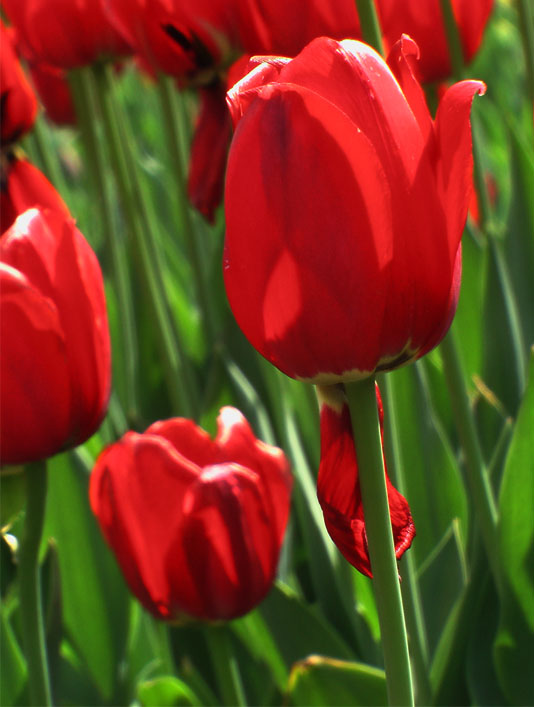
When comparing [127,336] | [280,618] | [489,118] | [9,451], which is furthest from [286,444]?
[489,118]

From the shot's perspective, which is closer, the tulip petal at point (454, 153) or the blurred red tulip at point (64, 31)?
the tulip petal at point (454, 153)

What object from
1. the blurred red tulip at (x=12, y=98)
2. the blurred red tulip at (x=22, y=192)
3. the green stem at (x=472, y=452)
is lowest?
the green stem at (x=472, y=452)

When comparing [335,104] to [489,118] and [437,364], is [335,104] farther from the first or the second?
[489,118]

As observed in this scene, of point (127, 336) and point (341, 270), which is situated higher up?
point (341, 270)

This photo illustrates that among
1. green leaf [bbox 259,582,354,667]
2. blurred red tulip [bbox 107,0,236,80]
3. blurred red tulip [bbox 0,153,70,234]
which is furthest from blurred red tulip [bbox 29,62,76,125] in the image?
green leaf [bbox 259,582,354,667]

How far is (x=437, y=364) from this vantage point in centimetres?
115

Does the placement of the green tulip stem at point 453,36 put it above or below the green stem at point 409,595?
above

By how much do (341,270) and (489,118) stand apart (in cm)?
229

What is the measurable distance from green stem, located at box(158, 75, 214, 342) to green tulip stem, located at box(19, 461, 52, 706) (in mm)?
615

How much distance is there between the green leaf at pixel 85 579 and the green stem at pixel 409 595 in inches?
13.4

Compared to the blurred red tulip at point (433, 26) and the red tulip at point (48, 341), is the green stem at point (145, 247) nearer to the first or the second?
the blurred red tulip at point (433, 26)

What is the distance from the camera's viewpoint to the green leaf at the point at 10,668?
83cm

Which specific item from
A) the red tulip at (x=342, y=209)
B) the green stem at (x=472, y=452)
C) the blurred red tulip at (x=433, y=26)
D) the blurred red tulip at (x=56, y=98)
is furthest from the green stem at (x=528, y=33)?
the blurred red tulip at (x=56, y=98)

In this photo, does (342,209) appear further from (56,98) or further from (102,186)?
(56,98)
